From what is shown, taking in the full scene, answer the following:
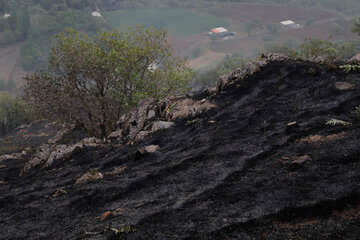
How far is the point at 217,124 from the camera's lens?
44.7ft

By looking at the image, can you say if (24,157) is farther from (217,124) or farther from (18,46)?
(18,46)

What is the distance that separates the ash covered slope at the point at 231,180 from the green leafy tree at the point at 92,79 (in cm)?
594

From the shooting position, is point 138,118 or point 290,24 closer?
point 138,118

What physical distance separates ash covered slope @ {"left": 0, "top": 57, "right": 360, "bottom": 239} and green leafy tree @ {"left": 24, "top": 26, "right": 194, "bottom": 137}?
5.94 metres

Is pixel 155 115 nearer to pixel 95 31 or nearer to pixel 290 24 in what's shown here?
pixel 95 31

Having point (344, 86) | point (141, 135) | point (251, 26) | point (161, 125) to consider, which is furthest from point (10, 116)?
point (251, 26)

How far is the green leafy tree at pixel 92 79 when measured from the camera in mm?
20469

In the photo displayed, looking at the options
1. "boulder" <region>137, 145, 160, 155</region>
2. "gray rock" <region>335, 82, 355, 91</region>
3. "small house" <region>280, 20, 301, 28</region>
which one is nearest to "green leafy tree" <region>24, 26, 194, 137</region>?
"boulder" <region>137, 145, 160, 155</region>

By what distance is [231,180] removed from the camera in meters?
8.41

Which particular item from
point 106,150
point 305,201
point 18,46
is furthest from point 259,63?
point 18,46

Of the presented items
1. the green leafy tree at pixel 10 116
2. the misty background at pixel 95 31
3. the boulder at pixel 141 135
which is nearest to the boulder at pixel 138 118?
the boulder at pixel 141 135

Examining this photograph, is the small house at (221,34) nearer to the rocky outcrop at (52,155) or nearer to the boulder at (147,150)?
the rocky outcrop at (52,155)

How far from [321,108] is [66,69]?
55.2 ft

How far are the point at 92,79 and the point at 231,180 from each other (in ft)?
52.9
